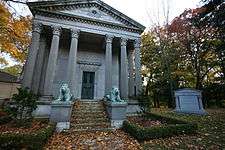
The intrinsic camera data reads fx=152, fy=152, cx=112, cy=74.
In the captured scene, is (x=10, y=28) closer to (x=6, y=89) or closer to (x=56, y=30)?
(x=56, y=30)

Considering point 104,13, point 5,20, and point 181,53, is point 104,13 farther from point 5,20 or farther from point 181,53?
point 181,53

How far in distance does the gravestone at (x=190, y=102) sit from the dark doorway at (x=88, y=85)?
8476 millimetres

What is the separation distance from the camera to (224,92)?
74.4ft

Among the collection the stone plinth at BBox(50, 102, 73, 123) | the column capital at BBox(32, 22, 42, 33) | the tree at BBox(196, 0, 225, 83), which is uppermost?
the column capital at BBox(32, 22, 42, 33)

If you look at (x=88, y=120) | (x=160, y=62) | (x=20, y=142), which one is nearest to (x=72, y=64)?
(x=88, y=120)

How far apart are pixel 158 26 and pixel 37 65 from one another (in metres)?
14.4

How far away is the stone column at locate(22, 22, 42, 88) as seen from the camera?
10831 millimetres

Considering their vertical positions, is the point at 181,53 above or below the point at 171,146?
above

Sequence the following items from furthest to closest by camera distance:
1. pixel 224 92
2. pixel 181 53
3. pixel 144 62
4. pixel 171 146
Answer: pixel 144 62, pixel 224 92, pixel 181 53, pixel 171 146

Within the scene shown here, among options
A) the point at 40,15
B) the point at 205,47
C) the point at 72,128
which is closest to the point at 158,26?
the point at 205,47

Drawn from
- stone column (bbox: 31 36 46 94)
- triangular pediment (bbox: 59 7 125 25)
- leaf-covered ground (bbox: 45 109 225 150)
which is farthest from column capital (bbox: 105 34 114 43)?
leaf-covered ground (bbox: 45 109 225 150)

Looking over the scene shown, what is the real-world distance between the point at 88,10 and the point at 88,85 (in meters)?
7.17

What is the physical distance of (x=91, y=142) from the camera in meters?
6.16

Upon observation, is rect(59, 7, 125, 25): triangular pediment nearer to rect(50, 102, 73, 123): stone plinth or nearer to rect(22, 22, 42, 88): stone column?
rect(22, 22, 42, 88): stone column
